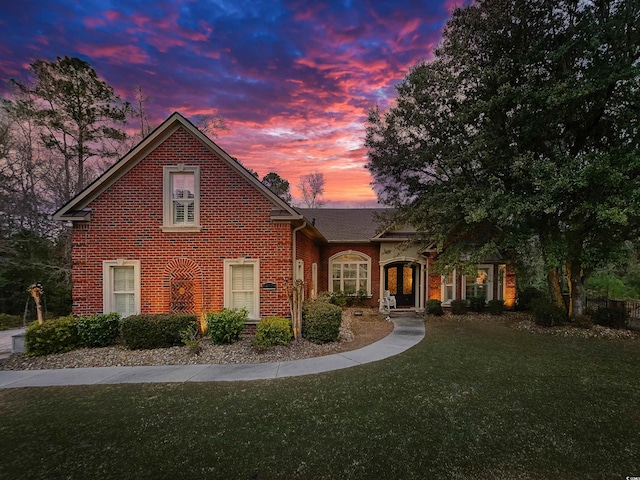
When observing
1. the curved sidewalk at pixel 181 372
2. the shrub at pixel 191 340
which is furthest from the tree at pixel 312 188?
the curved sidewalk at pixel 181 372

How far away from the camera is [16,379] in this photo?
6.38 metres

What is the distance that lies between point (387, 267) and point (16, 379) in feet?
46.7

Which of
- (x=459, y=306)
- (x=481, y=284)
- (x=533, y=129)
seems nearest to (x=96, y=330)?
(x=459, y=306)

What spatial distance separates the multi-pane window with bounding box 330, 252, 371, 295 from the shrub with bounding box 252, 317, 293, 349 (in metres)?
7.95

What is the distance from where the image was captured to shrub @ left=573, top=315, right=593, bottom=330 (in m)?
10.9

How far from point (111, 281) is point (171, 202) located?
307 cm

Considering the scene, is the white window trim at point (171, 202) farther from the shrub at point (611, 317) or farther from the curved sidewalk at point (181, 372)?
the shrub at point (611, 317)

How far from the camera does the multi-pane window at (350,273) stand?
16.2 m

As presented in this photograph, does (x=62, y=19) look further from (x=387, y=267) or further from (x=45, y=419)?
(x=387, y=267)

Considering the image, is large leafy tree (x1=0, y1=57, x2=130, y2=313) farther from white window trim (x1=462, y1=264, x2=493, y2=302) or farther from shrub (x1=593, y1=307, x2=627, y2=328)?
shrub (x1=593, y1=307, x2=627, y2=328)

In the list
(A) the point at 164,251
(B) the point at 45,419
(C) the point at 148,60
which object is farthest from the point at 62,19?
(B) the point at 45,419

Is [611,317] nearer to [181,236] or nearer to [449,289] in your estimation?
[449,289]

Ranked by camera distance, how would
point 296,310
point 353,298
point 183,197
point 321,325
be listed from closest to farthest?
point 321,325
point 296,310
point 183,197
point 353,298

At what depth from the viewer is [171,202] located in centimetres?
938
